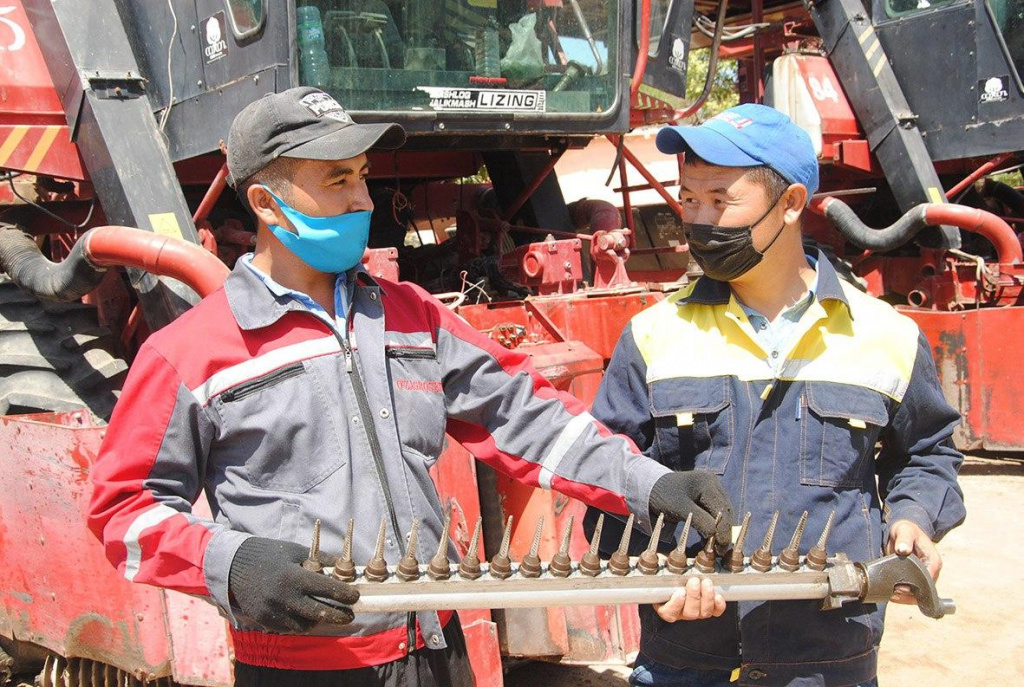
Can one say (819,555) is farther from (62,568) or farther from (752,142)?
(62,568)

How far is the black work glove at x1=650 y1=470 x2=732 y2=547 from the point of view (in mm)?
1974

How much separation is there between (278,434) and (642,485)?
69cm

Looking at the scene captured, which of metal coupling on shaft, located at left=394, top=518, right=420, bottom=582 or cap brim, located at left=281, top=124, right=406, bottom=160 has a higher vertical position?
cap brim, located at left=281, top=124, right=406, bottom=160

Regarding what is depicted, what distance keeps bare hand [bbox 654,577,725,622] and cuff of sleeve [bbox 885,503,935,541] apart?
469mm

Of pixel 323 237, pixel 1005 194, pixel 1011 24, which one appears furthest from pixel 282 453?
pixel 1005 194

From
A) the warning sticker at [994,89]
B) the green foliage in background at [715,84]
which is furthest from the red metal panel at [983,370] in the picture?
the green foliage in background at [715,84]

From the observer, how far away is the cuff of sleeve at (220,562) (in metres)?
1.84

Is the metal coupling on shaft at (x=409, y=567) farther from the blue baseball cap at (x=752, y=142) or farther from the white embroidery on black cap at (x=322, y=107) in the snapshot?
the blue baseball cap at (x=752, y=142)

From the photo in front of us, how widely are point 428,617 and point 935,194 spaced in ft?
20.7

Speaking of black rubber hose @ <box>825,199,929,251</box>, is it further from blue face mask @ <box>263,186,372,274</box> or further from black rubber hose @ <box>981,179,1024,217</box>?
blue face mask @ <box>263,186,372,274</box>

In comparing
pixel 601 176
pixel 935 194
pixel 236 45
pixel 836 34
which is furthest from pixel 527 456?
pixel 601 176

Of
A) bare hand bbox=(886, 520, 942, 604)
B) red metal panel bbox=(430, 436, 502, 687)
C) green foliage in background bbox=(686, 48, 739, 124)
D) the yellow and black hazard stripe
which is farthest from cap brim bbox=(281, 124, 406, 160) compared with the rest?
green foliage in background bbox=(686, 48, 739, 124)

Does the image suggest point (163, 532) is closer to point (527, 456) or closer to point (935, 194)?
point (527, 456)

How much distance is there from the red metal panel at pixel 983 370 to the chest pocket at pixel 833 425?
4793mm
